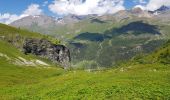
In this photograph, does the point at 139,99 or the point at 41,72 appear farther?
the point at 41,72

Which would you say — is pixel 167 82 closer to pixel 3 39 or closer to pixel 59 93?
pixel 59 93

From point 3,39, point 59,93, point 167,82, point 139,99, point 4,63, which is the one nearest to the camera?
point 139,99

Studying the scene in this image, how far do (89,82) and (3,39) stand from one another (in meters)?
151

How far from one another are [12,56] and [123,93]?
4973 inches

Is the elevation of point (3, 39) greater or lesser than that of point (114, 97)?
greater

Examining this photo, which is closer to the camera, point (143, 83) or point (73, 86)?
point (143, 83)

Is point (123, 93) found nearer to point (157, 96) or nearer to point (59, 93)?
point (157, 96)

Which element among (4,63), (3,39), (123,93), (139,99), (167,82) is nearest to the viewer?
(139,99)

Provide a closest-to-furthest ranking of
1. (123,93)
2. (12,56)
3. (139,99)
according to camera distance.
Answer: (139,99) → (123,93) → (12,56)


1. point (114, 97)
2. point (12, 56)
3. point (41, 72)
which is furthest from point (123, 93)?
point (12, 56)

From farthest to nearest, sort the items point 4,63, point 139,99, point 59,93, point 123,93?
point 4,63
point 59,93
point 123,93
point 139,99

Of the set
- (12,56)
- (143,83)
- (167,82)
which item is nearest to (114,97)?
(143,83)

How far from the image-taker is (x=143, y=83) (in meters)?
49.2

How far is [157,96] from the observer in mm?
40969
